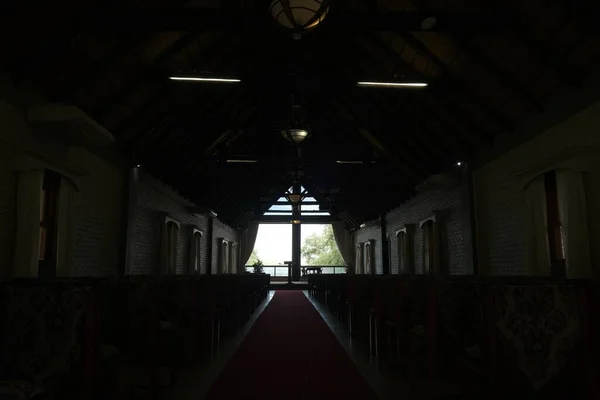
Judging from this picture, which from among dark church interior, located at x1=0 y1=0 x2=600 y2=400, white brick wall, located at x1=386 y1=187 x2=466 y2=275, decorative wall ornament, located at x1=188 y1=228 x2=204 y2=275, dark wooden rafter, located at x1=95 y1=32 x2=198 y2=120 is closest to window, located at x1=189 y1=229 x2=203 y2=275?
decorative wall ornament, located at x1=188 y1=228 x2=204 y2=275

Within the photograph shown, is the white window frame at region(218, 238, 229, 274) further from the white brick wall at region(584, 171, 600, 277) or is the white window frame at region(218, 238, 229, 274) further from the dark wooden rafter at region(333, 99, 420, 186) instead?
the white brick wall at region(584, 171, 600, 277)

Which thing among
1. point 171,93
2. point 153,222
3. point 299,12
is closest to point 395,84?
point 299,12

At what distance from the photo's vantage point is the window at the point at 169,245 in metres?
8.63

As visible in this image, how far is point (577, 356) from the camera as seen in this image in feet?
6.88

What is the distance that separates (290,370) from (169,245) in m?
6.26

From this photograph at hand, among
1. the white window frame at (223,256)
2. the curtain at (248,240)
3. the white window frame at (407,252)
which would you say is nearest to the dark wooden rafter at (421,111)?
the white window frame at (407,252)

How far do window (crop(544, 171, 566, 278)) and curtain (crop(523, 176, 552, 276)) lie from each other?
7 centimetres

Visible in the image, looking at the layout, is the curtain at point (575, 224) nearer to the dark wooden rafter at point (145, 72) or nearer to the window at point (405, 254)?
the dark wooden rafter at point (145, 72)

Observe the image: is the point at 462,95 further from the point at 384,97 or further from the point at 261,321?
the point at 261,321

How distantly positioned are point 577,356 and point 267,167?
1054 centimetres

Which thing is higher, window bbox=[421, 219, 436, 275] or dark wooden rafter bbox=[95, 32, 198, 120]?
dark wooden rafter bbox=[95, 32, 198, 120]

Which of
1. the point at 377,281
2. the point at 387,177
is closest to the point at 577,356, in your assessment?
the point at 377,281

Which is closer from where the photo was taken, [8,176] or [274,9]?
[274,9]

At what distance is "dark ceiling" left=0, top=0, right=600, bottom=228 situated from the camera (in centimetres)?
412
